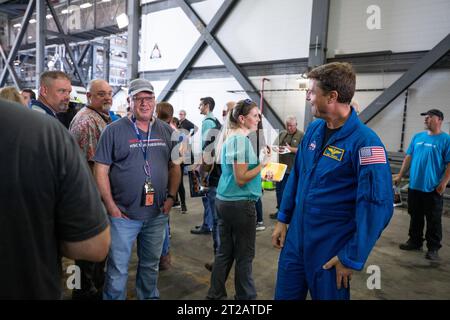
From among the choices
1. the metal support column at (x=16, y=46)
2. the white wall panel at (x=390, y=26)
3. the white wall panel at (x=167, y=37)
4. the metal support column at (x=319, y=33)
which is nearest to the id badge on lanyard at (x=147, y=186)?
the metal support column at (x=319, y=33)

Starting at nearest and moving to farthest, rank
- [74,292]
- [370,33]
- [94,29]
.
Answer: [74,292] < [370,33] < [94,29]

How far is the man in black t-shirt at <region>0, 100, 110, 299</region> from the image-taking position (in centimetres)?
80

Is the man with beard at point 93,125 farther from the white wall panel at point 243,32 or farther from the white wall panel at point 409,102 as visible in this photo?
the white wall panel at point 243,32

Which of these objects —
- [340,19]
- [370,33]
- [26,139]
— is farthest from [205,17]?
[26,139]

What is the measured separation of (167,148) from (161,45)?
979cm

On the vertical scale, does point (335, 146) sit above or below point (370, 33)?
below

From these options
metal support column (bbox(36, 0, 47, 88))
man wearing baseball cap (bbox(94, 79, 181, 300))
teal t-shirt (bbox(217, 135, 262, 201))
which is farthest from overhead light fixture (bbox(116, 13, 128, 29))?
teal t-shirt (bbox(217, 135, 262, 201))

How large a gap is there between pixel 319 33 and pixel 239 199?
22.0 feet

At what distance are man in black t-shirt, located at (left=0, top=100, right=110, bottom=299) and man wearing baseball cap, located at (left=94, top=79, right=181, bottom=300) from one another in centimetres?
129

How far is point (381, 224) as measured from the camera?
1542 mm

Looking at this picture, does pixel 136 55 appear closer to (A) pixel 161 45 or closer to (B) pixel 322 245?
(A) pixel 161 45

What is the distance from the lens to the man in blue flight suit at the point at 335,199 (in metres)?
1.53

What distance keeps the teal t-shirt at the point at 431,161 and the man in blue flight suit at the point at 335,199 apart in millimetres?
3021

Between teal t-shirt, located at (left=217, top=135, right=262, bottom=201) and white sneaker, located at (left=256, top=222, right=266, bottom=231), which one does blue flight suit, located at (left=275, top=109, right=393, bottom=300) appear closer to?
teal t-shirt, located at (left=217, top=135, right=262, bottom=201)
